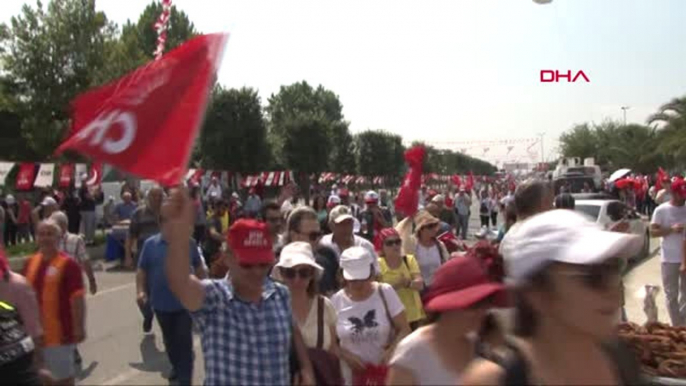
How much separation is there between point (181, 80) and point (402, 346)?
157 cm

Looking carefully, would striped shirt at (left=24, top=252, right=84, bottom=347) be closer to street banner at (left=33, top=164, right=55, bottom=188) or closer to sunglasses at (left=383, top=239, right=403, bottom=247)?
sunglasses at (left=383, top=239, right=403, bottom=247)

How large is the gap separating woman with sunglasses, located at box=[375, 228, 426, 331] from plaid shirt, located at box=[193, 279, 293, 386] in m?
2.41

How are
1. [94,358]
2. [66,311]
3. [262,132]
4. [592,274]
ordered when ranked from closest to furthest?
[592,274] < [66,311] < [94,358] < [262,132]

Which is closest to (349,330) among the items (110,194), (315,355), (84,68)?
(315,355)

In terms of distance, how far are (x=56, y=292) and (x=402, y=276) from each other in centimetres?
252

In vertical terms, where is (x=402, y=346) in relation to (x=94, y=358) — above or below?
above

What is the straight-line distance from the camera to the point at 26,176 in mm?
25422

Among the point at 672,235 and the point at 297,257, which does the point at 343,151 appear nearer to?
the point at 672,235

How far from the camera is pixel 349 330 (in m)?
4.98

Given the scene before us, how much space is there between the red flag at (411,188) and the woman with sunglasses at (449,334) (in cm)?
554

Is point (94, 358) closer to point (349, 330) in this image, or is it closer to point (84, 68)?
point (349, 330)

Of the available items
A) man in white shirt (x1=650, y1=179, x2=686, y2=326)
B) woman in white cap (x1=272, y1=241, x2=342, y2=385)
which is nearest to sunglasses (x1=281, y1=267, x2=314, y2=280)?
woman in white cap (x1=272, y1=241, x2=342, y2=385)

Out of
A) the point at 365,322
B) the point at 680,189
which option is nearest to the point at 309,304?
the point at 365,322

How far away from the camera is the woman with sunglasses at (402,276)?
6199 millimetres
